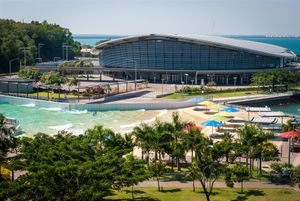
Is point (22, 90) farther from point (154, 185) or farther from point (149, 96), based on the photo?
point (154, 185)

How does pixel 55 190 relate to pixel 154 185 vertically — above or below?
above

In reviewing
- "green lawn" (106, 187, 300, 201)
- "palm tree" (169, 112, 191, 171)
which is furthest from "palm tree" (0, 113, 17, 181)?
"palm tree" (169, 112, 191, 171)

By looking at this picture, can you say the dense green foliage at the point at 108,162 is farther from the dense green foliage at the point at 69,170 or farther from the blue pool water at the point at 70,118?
the blue pool water at the point at 70,118

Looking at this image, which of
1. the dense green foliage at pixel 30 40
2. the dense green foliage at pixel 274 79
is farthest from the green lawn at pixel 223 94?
the dense green foliage at pixel 30 40

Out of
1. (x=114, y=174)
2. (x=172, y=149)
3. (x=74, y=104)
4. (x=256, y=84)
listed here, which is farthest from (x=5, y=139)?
(x=256, y=84)

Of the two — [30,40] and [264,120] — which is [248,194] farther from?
[30,40]

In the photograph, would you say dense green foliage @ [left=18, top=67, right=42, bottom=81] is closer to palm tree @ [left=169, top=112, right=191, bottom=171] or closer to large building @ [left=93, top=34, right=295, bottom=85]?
large building @ [left=93, top=34, right=295, bottom=85]

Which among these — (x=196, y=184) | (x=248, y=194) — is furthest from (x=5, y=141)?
(x=248, y=194)
